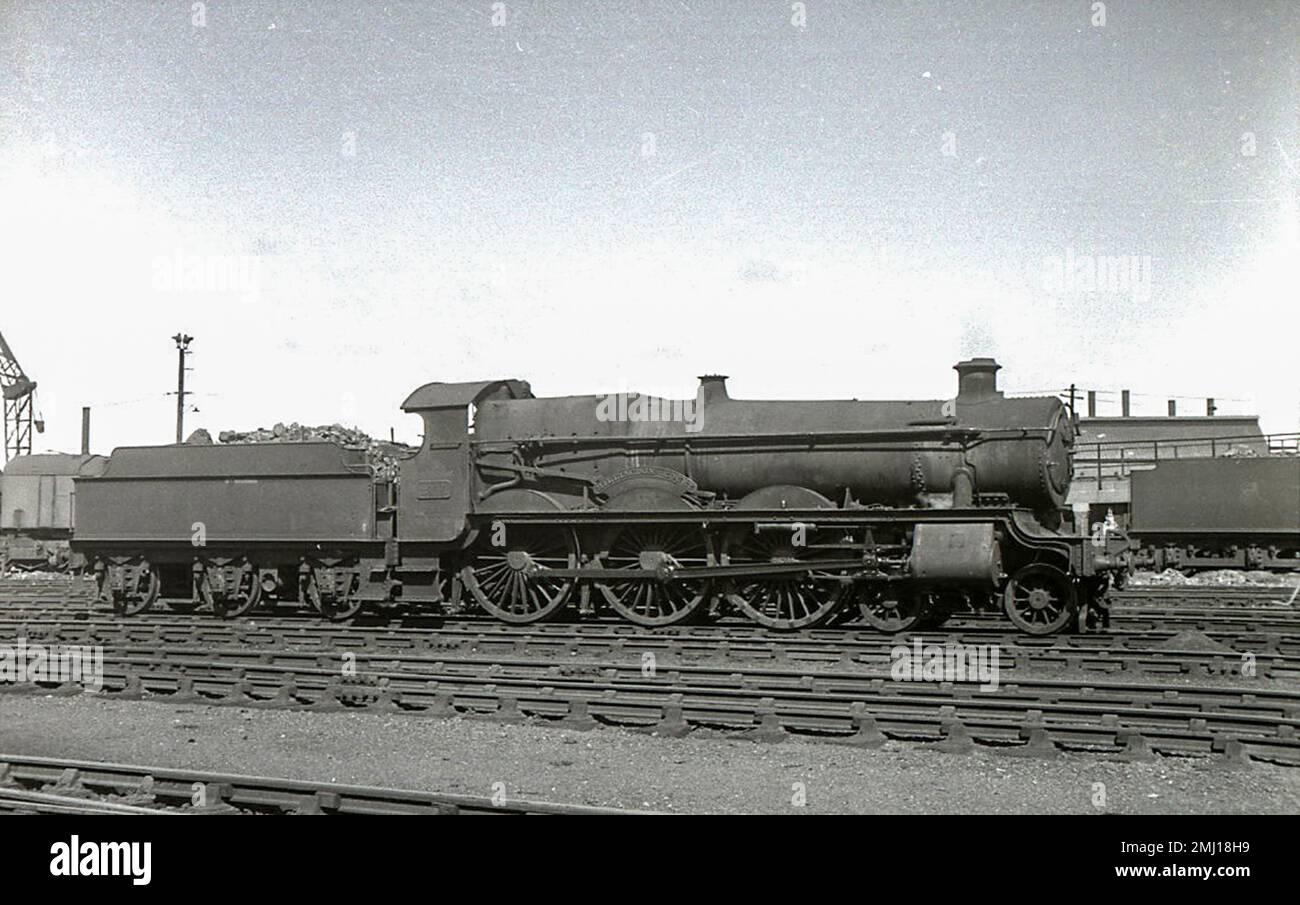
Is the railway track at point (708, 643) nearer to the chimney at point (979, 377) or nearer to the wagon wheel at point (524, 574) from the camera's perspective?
the wagon wheel at point (524, 574)

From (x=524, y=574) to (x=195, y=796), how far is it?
733cm

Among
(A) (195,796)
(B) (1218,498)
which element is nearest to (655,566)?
(A) (195,796)

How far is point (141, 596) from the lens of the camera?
1565 centimetres

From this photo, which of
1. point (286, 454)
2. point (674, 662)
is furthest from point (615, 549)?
point (286, 454)

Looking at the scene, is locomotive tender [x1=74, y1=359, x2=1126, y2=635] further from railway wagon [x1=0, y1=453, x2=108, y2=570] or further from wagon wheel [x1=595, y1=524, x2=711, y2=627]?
railway wagon [x1=0, y1=453, x2=108, y2=570]

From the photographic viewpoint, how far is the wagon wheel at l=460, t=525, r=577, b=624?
1341 centimetres

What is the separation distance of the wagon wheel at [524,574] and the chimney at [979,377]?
16.1ft

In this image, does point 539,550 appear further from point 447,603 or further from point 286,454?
point 286,454

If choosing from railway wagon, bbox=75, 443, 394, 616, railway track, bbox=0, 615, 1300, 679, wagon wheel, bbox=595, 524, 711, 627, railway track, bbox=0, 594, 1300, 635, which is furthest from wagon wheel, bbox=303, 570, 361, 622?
wagon wheel, bbox=595, 524, 711, 627

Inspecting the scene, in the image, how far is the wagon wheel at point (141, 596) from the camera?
15.5m

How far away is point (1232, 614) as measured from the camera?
1514cm

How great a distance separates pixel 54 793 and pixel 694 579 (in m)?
7.72

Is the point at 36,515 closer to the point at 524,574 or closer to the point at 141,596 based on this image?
the point at 141,596
